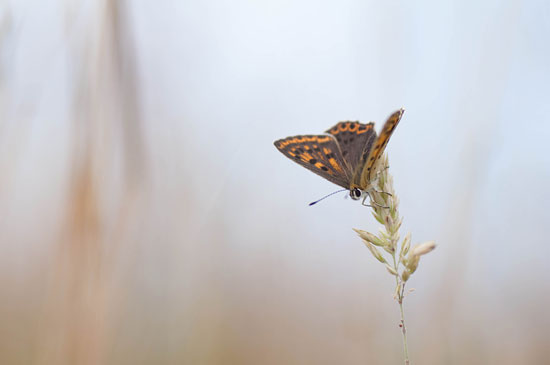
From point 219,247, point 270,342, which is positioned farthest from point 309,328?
point 219,247

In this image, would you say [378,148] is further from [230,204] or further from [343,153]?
[230,204]

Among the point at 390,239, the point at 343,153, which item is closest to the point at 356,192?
the point at 343,153

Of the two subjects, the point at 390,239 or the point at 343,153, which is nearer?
the point at 390,239

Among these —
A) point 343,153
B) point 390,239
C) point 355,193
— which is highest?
point 343,153

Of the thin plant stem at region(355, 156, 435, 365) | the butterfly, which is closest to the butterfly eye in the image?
the butterfly

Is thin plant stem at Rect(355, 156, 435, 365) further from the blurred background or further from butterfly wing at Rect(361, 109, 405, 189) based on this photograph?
the blurred background

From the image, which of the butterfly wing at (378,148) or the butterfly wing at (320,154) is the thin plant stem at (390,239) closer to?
the butterfly wing at (378,148)

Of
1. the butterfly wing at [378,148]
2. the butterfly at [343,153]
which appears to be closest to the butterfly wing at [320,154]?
the butterfly at [343,153]
